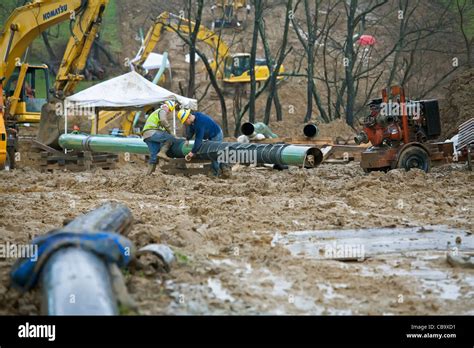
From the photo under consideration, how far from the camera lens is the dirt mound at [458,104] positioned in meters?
22.5

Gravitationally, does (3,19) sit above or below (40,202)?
above

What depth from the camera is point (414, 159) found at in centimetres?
1633

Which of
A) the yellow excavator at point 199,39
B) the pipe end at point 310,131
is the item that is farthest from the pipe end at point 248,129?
the yellow excavator at point 199,39

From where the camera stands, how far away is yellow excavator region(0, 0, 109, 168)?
930 inches

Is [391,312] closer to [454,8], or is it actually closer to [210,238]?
[210,238]

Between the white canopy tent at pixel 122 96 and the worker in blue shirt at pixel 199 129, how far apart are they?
6214 millimetres

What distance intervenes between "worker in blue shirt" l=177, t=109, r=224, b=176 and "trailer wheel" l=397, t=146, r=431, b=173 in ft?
12.4

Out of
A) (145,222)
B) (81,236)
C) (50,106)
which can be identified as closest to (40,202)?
(145,222)

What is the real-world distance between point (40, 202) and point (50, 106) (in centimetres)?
1049

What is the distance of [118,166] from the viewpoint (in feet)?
75.9

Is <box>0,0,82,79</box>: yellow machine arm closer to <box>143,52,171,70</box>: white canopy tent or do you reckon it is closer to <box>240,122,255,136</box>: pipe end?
<box>240,122,255,136</box>: pipe end

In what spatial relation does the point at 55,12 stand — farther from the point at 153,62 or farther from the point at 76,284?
the point at 76,284

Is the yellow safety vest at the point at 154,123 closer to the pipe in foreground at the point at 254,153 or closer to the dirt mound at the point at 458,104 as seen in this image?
the pipe in foreground at the point at 254,153
